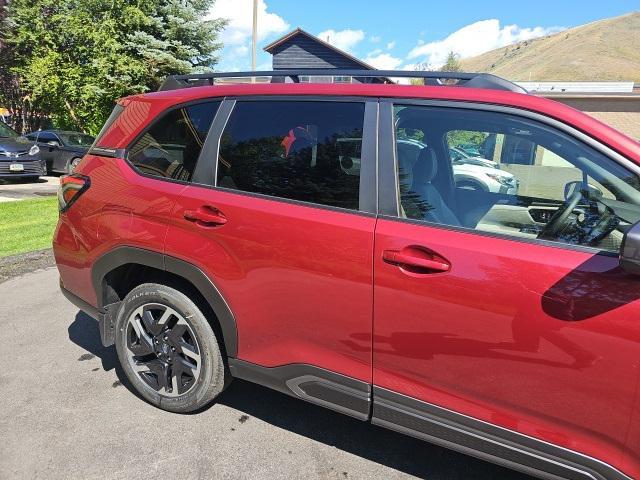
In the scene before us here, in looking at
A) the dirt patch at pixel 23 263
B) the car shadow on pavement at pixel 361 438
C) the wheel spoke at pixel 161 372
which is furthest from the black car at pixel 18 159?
the car shadow on pavement at pixel 361 438

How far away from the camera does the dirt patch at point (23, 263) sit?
204 inches

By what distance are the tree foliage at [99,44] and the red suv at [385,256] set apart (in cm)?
1623

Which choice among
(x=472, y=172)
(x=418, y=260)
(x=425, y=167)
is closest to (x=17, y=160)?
(x=472, y=172)

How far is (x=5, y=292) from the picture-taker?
4656 mm

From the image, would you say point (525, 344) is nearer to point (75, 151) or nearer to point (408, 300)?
point (408, 300)

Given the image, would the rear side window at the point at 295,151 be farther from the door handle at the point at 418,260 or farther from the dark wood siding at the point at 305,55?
the dark wood siding at the point at 305,55

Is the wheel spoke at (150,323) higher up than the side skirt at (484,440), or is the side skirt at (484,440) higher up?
the wheel spoke at (150,323)

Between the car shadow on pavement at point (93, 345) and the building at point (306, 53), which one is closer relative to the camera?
the car shadow on pavement at point (93, 345)

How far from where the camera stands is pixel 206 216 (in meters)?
2.40

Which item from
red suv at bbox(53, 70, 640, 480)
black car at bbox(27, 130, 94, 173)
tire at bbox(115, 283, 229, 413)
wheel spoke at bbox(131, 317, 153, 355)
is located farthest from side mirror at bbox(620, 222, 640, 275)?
black car at bbox(27, 130, 94, 173)

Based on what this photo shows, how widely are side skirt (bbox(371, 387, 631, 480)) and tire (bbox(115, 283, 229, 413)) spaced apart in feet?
3.26

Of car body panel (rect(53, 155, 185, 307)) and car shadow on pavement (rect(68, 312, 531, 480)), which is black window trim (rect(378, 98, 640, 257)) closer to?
car body panel (rect(53, 155, 185, 307))

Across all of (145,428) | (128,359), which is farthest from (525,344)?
(128,359)

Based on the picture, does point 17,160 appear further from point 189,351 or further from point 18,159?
point 189,351
